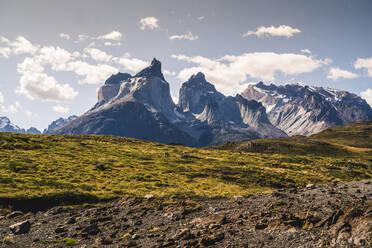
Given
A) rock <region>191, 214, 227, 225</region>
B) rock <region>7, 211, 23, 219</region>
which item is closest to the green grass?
rock <region>7, 211, 23, 219</region>

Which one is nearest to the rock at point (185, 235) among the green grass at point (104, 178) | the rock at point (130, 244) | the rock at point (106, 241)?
the rock at point (130, 244)

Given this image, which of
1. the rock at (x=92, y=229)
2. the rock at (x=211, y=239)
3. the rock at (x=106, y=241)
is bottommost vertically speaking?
the rock at (x=92, y=229)

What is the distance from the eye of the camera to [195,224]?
25109 mm

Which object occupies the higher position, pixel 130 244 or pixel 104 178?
pixel 130 244

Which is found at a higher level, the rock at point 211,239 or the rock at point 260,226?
the rock at point 260,226

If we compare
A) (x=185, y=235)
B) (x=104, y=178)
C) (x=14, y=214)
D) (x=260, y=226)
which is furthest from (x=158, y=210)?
(x=104, y=178)

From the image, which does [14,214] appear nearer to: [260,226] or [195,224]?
[195,224]

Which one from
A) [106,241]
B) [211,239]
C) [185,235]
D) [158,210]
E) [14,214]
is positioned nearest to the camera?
[211,239]

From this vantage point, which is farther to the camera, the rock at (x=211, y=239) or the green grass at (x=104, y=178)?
the green grass at (x=104, y=178)

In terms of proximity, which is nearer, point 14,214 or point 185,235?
point 185,235

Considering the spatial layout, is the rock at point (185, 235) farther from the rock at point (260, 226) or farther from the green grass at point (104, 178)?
the green grass at point (104, 178)

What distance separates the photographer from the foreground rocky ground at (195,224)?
18.8 m

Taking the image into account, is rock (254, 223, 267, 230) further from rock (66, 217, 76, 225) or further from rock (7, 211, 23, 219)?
rock (7, 211, 23, 219)

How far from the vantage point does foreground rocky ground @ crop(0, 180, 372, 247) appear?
18797 mm
